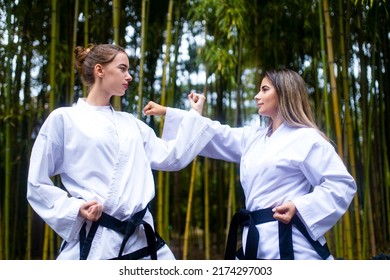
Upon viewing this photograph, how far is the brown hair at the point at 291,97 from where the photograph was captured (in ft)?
6.09

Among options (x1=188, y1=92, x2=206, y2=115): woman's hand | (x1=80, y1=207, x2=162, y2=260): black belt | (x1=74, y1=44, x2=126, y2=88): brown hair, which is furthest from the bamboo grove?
(x1=80, y1=207, x2=162, y2=260): black belt

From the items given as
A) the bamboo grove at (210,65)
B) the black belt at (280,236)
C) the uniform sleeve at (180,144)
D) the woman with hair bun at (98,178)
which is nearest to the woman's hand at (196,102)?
the uniform sleeve at (180,144)

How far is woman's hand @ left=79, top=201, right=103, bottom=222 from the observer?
5.38ft

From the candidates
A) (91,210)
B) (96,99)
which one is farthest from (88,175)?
(96,99)

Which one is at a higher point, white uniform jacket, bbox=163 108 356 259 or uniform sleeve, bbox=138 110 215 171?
uniform sleeve, bbox=138 110 215 171

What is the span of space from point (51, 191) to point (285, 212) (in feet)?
2.59

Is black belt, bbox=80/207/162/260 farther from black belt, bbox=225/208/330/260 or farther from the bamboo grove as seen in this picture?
the bamboo grove

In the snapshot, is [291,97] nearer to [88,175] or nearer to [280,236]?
[280,236]

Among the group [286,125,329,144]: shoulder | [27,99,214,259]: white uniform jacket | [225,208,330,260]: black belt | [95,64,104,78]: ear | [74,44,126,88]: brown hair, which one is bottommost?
[225,208,330,260]: black belt

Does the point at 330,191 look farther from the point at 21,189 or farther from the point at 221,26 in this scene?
the point at 21,189

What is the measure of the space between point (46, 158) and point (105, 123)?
23cm

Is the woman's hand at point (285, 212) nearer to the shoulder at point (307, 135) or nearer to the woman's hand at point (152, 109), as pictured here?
the shoulder at point (307, 135)

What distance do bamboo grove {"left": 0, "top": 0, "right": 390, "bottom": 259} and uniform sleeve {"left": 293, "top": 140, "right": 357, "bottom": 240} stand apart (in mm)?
1271

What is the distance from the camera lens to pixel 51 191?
1.72 m
